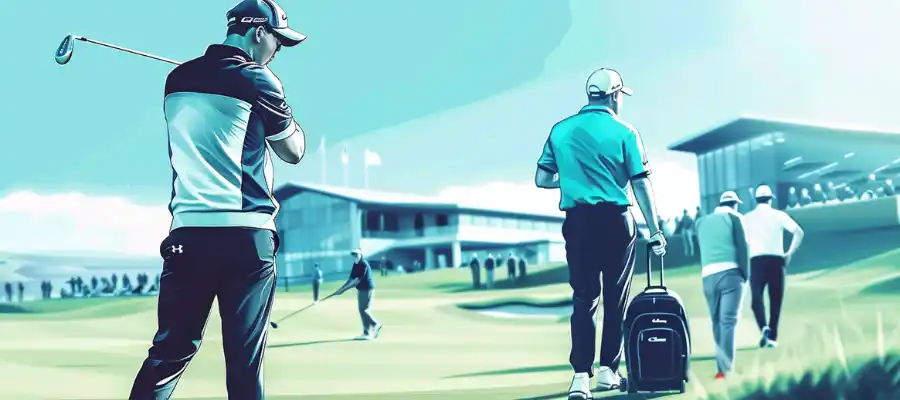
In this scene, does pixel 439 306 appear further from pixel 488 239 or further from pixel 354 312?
pixel 488 239

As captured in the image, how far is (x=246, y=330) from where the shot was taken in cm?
413

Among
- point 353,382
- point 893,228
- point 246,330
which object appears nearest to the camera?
point 246,330

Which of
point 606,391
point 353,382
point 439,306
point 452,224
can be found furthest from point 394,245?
point 606,391

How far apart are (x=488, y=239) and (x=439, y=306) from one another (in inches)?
1071

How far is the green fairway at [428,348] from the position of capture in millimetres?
7395

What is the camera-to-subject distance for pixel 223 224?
411 cm

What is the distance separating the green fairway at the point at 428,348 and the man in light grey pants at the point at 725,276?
23cm

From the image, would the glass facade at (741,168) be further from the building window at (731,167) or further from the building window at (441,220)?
the building window at (441,220)

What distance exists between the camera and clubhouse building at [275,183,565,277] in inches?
1811

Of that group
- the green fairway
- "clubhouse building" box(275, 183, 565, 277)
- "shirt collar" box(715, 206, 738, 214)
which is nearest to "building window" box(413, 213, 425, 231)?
"clubhouse building" box(275, 183, 565, 277)

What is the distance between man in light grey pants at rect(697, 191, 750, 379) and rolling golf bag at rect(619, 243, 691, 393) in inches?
60.2

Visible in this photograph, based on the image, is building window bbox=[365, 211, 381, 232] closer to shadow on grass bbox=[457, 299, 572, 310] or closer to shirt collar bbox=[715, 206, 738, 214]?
shadow on grass bbox=[457, 299, 572, 310]

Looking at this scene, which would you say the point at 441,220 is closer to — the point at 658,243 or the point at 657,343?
the point at 657,343

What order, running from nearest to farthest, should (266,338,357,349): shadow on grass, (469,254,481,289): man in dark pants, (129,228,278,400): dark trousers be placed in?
(129,228,278,400): dark trousers, (266,338,357,349): shadow on grass, (469,254,481,289): man in dark pants
